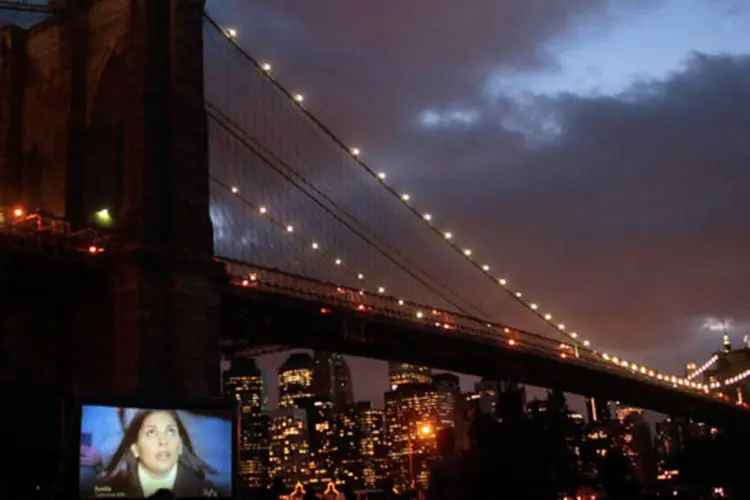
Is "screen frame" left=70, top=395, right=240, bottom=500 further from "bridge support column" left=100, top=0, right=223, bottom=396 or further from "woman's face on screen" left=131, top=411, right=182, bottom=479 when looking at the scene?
"bridge support column" left=100, top=0, right=223, bottom=396

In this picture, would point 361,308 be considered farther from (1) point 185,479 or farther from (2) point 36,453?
(1) point 185,479

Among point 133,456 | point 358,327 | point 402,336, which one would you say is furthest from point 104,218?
point 402,336

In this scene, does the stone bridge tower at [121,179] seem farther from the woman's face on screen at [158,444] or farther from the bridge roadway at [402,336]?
the woman's face on screen at [158,444]

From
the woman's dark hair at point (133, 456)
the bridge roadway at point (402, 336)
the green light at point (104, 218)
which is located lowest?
the woman's dark hair at point (133, 456)

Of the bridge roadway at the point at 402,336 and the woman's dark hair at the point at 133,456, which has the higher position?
the bridge roadway at the point at 402,336

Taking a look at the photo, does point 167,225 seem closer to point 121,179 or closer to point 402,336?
point 121,179

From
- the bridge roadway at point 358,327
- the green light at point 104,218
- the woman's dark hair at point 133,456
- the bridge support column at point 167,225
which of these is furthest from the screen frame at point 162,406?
the green light at point 104,218

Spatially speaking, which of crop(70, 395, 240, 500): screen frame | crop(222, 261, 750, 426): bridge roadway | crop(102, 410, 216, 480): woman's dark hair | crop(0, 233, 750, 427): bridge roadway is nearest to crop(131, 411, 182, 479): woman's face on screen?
crop(102, 410, 216, 480): woman's dark hair
